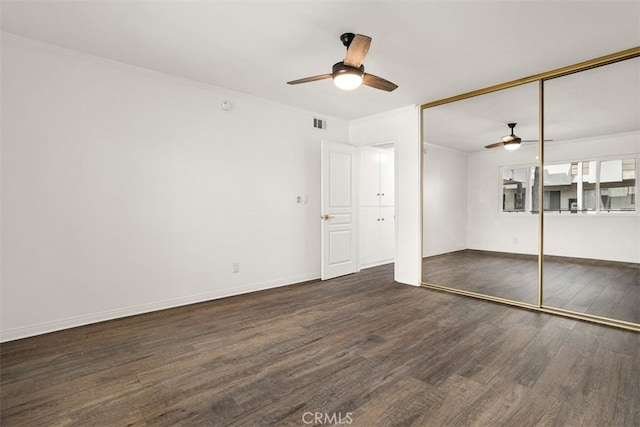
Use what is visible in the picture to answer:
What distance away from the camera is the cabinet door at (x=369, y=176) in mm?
6027

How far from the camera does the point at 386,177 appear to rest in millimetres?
6535

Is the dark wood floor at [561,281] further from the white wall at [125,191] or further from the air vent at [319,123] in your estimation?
the air vent at [319,123]

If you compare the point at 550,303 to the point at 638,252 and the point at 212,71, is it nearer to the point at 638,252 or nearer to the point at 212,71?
the point at 638,252

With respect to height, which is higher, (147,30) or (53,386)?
(147,30)

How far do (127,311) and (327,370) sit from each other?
2473 mm

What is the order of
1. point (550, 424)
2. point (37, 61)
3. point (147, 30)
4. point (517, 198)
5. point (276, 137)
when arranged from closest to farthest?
point (550, 424) → point (147, 30) → point (37, 61) → point (517, 198) → point (276, 137)

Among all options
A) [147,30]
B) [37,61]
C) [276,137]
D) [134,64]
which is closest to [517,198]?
[276,137]

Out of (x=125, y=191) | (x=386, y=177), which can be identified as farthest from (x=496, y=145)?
(x=125, y=191)

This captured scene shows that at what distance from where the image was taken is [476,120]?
433 cm

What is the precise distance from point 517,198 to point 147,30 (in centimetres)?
451

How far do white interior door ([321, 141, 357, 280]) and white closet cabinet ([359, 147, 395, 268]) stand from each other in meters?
0.57

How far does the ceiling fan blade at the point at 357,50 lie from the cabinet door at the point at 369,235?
11.8ft

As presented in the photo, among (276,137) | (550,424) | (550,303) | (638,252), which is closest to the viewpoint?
(550,424)

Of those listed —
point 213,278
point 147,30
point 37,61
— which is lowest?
point 213,278
